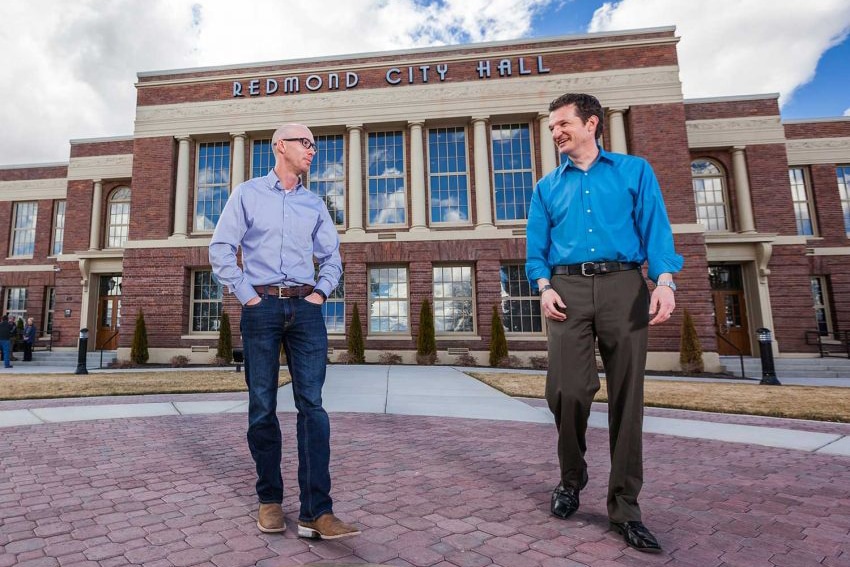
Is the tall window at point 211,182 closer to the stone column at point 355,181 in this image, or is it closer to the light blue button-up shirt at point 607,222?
the stone column at point 355,181

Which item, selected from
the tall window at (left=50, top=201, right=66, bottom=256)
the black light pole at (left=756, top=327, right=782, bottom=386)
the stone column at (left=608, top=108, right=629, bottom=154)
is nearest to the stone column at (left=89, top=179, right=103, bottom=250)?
the tall window at (left=50, top=201, right=66, bottom=256)

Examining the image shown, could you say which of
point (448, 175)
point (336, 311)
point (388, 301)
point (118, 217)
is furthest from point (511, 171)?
point (118, 217)

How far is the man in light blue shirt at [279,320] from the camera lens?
2.29 metres

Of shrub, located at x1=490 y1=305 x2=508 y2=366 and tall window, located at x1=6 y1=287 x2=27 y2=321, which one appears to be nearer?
shrub, located at x1=490 y1=305 x2=508 y2=366

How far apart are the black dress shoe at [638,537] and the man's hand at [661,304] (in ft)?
3.21

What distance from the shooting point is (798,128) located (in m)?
18.8

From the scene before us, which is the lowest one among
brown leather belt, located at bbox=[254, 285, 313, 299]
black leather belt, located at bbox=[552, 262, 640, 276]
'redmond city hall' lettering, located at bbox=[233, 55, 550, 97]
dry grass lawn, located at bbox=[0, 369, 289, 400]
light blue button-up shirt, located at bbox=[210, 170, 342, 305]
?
dry grass lawn, located at bbox=[0, 369, 289, 400]

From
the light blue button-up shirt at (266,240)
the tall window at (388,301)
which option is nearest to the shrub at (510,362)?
the tall window at (388,301)

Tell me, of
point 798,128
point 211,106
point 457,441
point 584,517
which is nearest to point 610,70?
point 798,128

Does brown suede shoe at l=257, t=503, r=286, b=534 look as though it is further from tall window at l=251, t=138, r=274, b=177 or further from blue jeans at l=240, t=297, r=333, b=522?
tall window at l=251, t=138, r=274, b=177

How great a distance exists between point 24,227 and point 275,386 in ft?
93.1

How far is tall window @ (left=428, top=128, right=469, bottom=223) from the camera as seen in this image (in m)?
16.1

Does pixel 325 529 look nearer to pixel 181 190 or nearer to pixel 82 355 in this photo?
pixel 82 355

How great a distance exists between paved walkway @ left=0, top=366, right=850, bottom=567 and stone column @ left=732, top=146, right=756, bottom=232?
44.7ft
